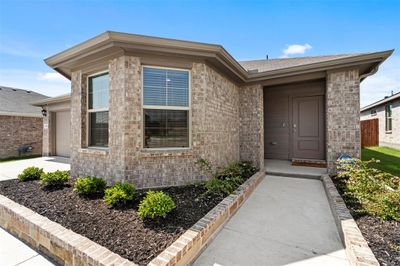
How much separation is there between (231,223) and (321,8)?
23.3ft

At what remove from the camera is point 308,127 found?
23.0ft

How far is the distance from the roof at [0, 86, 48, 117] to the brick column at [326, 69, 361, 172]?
14622mm

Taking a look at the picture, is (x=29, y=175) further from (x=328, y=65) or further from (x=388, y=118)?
(x=388, y=118)

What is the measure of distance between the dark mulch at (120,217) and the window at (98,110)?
132 centimetres

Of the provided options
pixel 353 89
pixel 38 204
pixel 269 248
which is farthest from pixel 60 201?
pixel 353 89

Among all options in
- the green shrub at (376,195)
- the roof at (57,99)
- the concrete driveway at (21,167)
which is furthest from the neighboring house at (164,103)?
the roof at (57,99)

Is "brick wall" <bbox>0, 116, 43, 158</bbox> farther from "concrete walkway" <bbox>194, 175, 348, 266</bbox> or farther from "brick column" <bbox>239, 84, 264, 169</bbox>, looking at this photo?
"concrete walkway" <bbox>194, 175, 348, 266</bbox>

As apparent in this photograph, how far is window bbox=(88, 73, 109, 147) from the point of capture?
15.1 feet

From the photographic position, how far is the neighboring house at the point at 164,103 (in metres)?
4.04

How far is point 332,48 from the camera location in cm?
908

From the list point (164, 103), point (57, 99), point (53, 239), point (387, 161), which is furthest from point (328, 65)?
point (57, 99)

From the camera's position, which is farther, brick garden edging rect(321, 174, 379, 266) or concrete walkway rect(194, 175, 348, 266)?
concrete walkway rect(194, 175, 348, 266)

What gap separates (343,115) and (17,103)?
17.7 m

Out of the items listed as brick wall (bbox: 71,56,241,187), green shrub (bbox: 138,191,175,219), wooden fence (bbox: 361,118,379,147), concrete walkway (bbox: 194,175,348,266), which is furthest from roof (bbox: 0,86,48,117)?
wooden fence (bbox: 361,118,379,147)
